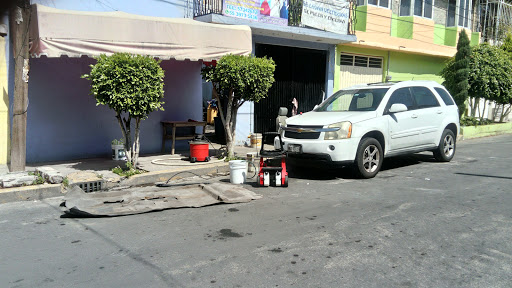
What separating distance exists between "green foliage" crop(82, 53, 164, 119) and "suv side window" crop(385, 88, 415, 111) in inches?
193

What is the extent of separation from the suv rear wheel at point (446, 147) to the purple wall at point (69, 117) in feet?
22.5

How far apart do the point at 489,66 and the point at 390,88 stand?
417 inches

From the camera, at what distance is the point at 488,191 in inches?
281

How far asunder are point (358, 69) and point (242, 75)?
9.16 m

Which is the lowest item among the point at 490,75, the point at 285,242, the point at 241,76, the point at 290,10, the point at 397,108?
the point at 285,242

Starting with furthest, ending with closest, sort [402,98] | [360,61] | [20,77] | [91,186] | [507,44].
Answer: [507,44] < [360,61] < [402,98] < [20,77] < [91,186]

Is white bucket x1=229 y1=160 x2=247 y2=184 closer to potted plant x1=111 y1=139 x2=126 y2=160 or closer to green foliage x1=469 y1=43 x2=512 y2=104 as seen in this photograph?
potted plant x1=111 y1=139 x2=126 y2=160

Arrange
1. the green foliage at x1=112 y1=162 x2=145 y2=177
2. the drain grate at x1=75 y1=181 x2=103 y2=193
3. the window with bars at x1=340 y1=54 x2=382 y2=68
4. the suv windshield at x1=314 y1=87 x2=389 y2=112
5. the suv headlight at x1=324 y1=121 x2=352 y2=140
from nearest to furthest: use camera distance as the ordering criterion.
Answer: the drain grate at x1=75 y1=181 x2=103 y2=193 → the suv headlight at x1=324 y1=121 x2=352 y2=140 → the green foliage at x1=112 y1=162 x2=145 y2=177 → the suv windshield at x1=314 y1=87 x2=389 y2=112 → the window with bars at x1=340 y1=54 x2=382 y2=68

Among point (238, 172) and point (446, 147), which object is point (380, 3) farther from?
point (238, 172)

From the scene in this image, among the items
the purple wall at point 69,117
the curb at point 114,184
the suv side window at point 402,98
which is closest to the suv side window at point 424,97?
the suv side window at point 402,98

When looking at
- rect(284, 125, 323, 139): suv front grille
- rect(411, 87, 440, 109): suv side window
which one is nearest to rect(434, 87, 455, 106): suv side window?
rect(411, 87, 440, 109): suv side window

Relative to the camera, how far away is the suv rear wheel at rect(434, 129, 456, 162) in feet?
32.3

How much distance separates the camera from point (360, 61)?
17.0 metres

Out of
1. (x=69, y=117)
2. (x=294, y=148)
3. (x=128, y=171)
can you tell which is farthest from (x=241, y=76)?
(x=69, y=117)
